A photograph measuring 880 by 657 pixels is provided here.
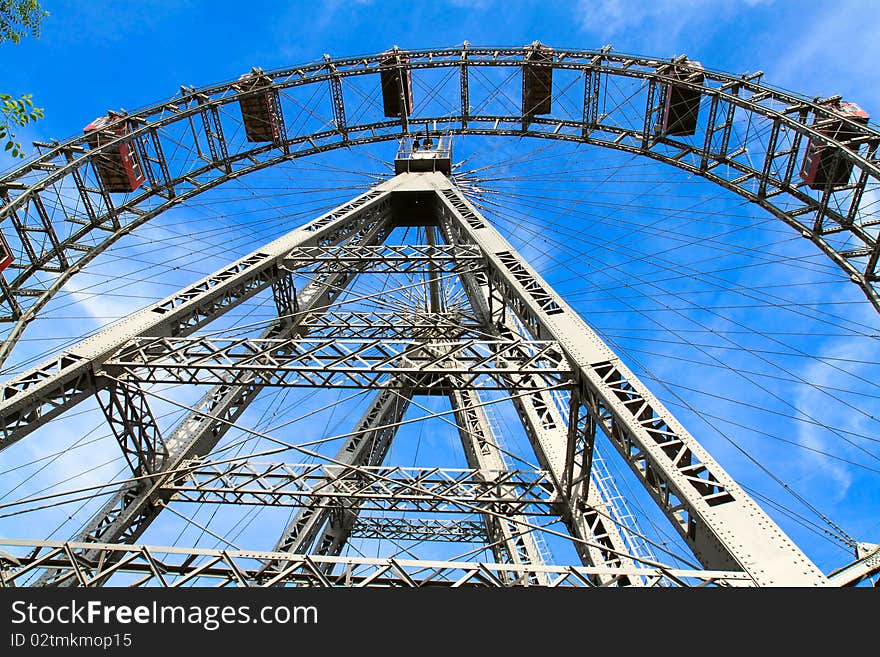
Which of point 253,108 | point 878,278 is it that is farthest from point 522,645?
point 253,108

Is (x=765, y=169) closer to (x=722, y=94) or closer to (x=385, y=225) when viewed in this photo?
(x=722, y=94)

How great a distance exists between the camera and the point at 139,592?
6051 millimetres

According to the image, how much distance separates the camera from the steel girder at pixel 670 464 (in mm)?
6812

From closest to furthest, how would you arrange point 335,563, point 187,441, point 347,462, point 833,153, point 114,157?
point 335,563 < point 187,441 < point 833,153 < point 347,462 < point 114,157

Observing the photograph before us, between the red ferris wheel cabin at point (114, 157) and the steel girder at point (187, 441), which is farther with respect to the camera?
the red ferris wheel cabin at point (114, 157)

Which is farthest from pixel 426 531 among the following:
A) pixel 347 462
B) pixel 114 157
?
pixel 114 157

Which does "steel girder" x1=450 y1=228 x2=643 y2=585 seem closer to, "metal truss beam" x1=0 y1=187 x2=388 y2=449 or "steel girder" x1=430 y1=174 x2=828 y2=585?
"steel girder" x1=430 y1=174 x2=828 y2=585

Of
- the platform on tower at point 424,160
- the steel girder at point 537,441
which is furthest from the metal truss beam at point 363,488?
the platform on tower at point 424,160

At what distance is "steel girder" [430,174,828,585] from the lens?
22.4 feet

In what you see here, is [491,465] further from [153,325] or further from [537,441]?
[153,325]

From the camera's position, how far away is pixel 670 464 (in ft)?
26.7

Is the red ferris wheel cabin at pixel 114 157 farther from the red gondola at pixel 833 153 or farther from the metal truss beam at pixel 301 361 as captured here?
the red gondola at pixel 833 153

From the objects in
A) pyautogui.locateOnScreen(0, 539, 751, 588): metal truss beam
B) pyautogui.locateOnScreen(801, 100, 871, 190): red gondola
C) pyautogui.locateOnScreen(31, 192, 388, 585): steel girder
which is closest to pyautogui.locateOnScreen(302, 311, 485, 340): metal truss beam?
pyautogui.locateOnScreen(31, 192, 388, 585): steel girder

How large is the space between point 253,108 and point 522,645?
2401 cm
